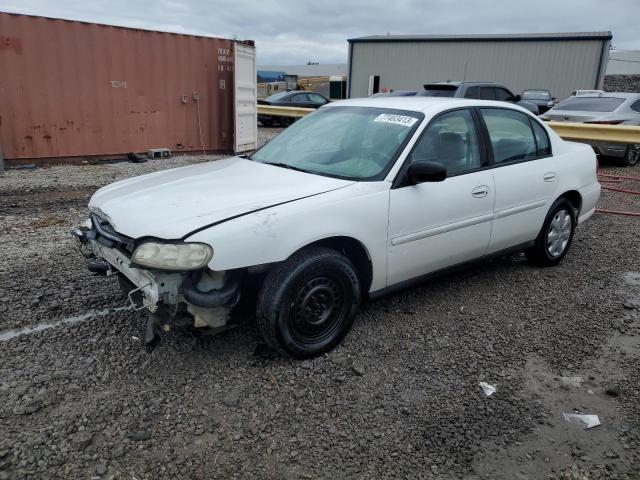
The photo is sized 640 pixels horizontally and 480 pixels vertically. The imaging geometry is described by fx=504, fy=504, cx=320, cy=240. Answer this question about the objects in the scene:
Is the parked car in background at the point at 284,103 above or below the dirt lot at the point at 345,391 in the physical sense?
above

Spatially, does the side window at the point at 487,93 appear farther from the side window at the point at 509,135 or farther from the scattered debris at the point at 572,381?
the scattered debris at the point at 572,381

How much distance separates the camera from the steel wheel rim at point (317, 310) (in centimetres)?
306

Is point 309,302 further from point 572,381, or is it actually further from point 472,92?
point 472,92

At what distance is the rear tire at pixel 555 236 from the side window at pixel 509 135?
0.65 m

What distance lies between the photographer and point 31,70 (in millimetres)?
9281

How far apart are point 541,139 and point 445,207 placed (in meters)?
1.65

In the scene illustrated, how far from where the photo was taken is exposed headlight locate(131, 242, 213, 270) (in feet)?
8.70

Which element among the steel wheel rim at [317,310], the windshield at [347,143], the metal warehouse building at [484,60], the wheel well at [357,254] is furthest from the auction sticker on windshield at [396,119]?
the metal warehouse building at [484,60]

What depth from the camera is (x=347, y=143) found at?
12.2 feet

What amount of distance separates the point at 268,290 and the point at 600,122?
401 inches

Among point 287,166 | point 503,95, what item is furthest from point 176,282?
point 503,95

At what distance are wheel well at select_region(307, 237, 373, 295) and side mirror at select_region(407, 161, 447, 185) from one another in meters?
0.60

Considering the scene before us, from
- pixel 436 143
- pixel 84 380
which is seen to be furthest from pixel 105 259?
pixel 436 143

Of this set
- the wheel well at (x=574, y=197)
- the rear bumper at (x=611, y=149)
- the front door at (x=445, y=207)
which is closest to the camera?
the front door at (x=445, y=207)
